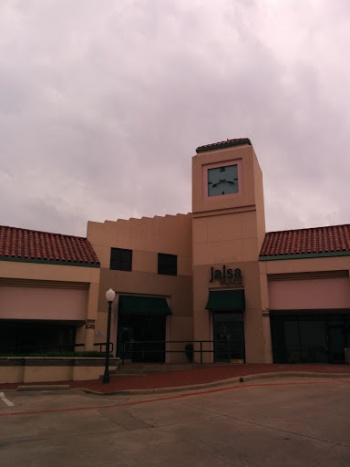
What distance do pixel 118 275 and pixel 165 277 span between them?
10.6 ft

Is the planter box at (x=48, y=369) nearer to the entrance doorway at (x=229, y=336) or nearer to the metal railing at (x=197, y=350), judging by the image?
the metal railing at (x=197, y=350)

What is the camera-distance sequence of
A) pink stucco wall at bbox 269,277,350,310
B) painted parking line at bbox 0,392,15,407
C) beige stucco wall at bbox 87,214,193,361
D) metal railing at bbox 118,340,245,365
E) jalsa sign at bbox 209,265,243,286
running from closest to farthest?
painted parking line at bbox 0,392,15,407 → metal railing at bbox 118,340,245,365 → pink stucco wall at bbox 269,277,350,310 → jalsa sign at bbox 209,265,243,286 → beige stucco wall at bbox 87,214,193,361

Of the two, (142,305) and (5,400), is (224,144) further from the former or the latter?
(5,400)

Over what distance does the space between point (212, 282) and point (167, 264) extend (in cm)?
390

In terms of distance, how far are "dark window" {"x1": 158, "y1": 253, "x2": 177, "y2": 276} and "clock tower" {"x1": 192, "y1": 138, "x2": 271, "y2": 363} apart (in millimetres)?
2433

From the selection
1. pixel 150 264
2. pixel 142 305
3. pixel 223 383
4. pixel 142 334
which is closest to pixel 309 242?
pixel 150 264

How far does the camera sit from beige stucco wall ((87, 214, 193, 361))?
2469 cm

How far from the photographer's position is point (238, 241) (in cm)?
2430

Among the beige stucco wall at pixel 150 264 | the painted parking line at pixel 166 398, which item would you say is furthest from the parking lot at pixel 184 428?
the beige stucco wall at pixel 150 264

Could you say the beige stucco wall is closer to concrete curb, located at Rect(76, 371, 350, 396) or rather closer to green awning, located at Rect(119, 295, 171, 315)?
green awning, located at Rect(119, 295, 171, 315)

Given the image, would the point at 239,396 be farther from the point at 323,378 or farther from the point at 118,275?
the point at 118,275

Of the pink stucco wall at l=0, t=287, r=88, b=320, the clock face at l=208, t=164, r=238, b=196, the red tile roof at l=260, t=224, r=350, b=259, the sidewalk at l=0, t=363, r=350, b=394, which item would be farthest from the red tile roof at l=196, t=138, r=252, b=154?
the sidewalk at l=0, t=363, r=350, b=394

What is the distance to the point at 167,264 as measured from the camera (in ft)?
87.8

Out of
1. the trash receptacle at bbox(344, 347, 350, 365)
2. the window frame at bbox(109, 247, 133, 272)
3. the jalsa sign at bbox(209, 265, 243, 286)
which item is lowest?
the trash receptacle at bbox(344, 347, 350, 365)
